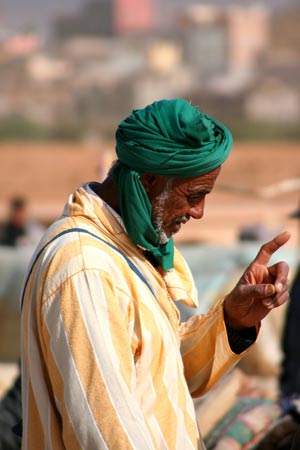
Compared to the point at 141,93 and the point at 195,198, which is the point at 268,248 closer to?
the point at 195,198

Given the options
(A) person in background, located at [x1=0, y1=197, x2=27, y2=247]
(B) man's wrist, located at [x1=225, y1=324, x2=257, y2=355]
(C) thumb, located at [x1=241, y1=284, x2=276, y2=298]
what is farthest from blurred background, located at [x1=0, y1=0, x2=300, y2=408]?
(C) thumb, located at [x1=241, y1=284, x2=276, y2=298]

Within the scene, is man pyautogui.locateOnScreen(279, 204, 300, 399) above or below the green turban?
below

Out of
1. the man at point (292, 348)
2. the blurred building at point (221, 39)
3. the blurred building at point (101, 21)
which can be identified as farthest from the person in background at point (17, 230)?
the blurred building at point (101, 21)

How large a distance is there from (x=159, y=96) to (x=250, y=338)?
143 feet

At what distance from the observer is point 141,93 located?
46031 mm

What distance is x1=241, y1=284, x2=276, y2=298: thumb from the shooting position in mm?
2504

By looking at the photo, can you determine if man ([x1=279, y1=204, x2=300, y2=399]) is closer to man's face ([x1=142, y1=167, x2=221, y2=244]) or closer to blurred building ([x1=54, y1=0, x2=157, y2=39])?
man's face ([x1=142, y1=167, x2=221, y2=244])

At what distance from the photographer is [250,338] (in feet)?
9.00

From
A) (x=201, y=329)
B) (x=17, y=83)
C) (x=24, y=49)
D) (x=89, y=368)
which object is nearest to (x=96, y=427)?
(x=89, y=368)

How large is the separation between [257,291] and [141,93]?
43866 millimetres

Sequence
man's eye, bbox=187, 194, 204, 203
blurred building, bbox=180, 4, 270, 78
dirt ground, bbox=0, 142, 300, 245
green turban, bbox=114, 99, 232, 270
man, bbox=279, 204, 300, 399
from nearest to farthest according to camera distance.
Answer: green turban, bbox=114, 99, 232, 270, man's eye, bbox=187, 194, 204, 203, man, bbox=279, 204, 300, 399, dirt ground, bbox=0, 142, 300, 245, blurred building, bbox=180, 4, 270, 78

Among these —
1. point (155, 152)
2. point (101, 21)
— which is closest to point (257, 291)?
point (155, 152)

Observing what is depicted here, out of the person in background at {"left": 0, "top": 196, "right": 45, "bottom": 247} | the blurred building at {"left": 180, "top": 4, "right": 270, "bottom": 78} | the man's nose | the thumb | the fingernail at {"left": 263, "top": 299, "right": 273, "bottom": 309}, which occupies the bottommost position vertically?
the blurred building at {"left": 180, "top": 4, "right": 270, "bottom": 78}

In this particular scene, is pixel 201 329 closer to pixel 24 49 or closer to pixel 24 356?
pixel 24 356
